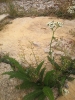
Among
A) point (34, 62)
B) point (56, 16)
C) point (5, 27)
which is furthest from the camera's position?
point (56, 16)

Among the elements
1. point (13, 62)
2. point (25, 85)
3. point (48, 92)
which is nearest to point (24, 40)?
point (13, 62)

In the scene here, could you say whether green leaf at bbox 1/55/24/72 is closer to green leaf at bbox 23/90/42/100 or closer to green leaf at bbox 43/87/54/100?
green leaf at bbox 23/90/42/100

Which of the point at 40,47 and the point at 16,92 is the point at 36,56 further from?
the point at 16,92

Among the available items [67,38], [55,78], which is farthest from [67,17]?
[55,78]

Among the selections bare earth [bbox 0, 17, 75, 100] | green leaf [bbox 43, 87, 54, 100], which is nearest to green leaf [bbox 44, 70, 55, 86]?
green leaf [bbox 43, 87, 54, 100]

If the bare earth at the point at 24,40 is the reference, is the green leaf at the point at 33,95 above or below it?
below

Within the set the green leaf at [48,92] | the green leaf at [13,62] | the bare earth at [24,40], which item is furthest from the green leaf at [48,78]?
the green leaf at [13,62]

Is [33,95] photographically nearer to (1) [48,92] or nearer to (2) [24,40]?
(1) [48,92]

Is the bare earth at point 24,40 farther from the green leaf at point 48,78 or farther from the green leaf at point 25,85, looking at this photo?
the green leaf at point 48,78
